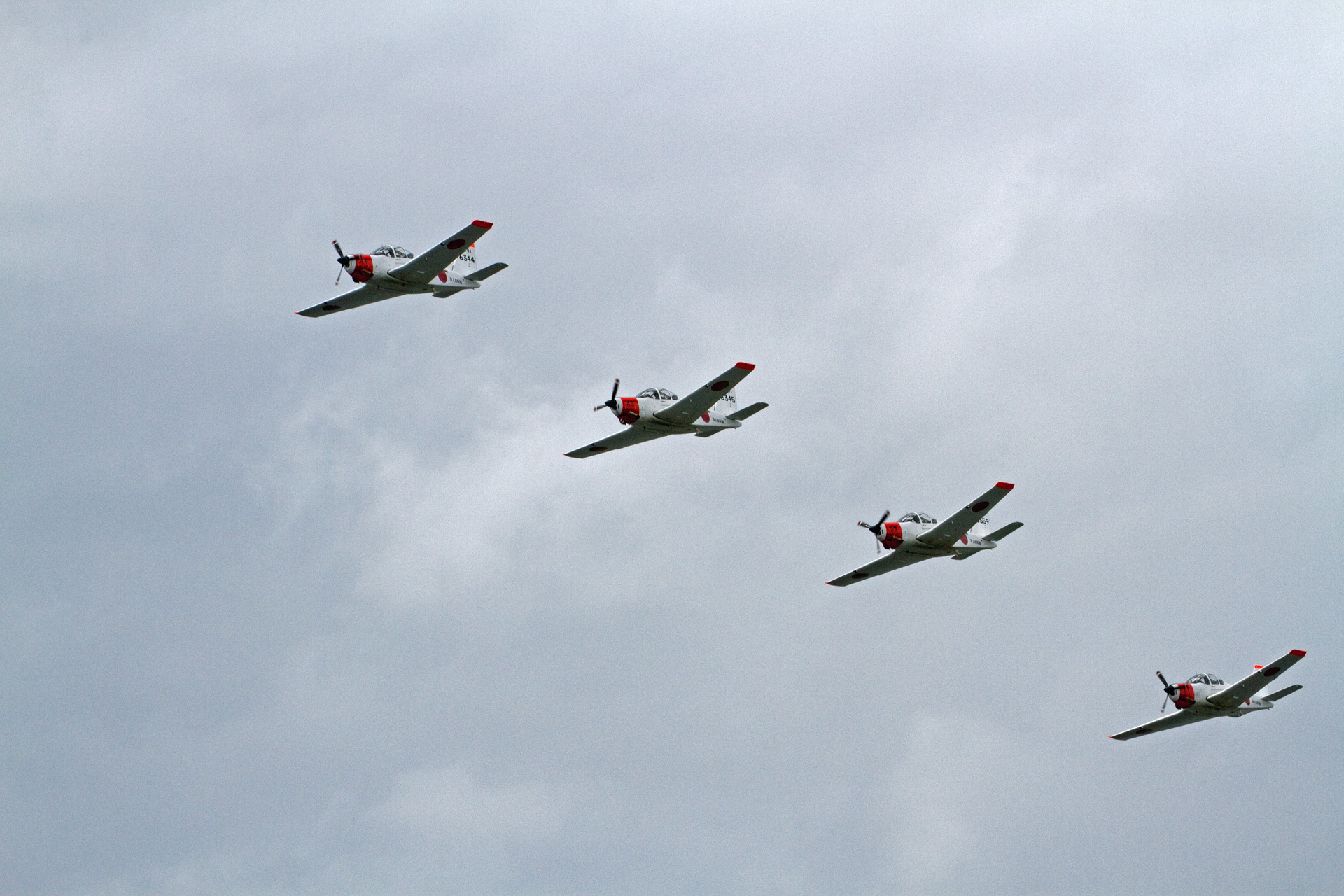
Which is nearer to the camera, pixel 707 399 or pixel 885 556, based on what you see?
pixel 707 399

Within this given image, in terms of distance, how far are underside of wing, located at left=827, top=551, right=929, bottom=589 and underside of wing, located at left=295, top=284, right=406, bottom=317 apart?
3130cm

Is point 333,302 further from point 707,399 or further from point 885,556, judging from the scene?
point 885,556

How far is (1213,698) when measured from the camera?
270 feet

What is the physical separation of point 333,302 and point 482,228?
13623mm

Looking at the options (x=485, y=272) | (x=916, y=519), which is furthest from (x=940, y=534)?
(x=485, y=272)

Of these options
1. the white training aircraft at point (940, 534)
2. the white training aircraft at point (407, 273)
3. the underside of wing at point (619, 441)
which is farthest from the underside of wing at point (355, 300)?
the white training aircraft at point (940, 534)

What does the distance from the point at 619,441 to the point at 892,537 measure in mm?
16533

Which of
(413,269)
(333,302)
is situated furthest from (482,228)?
(333,302)

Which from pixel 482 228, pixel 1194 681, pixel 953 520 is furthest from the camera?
pixel 1194 681

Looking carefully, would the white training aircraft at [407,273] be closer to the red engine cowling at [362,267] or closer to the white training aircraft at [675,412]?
the red engine cowling at [362,267]

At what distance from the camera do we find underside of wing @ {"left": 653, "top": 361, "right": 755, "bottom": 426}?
72.6 meters

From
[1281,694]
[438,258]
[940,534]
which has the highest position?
[438,258]

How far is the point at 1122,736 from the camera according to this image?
85875 mm

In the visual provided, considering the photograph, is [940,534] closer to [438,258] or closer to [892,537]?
[892,537]
